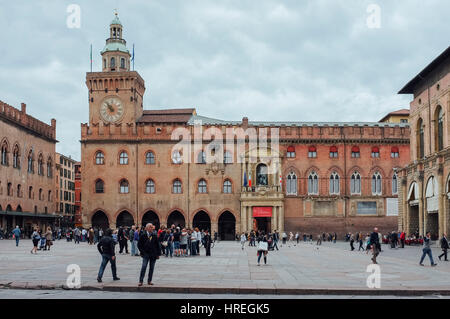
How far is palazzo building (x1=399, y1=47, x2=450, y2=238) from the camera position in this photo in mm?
41750

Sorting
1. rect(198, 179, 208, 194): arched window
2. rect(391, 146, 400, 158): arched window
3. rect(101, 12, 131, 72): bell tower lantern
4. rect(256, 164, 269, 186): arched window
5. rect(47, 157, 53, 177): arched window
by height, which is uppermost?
rect(101, 12, 131, 72): bell tower lantern

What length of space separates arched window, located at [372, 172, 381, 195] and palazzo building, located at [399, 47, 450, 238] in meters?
10.3

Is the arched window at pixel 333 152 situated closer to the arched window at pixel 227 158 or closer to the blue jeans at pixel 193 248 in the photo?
the arched window at pixel 227 158

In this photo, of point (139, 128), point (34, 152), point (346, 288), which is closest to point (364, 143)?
point (139, 128)

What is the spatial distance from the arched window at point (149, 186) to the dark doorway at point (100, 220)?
5.31 meters

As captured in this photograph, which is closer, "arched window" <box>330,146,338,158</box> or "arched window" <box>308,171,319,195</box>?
"arched window" <box>308,171,319,195</box>

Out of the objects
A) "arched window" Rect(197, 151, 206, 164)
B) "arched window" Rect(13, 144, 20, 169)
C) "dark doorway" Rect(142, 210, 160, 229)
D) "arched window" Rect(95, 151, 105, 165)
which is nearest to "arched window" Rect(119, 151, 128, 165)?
"arched window" Rect(95, 151, 105, 165)

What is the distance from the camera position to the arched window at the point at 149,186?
62406 mm

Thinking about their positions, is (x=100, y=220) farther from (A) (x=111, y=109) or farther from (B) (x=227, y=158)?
(B) (x=227, y=158)

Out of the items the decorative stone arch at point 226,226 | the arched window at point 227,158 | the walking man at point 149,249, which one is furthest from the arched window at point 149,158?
the walking man at point 149,249

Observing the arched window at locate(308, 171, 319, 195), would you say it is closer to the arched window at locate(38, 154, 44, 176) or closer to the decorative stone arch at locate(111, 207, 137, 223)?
the decorative stone arch at locate(111, 207, 137, 223)

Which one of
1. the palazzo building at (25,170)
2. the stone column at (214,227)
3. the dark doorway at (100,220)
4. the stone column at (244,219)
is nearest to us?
the palazzo building at (25,170)
